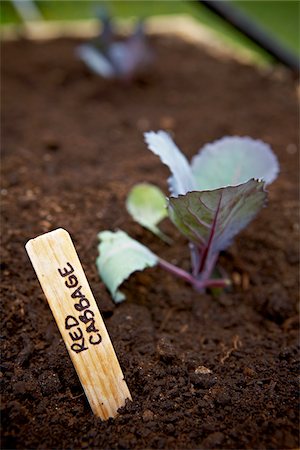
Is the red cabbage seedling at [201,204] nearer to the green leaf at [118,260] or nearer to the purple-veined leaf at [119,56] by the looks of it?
the green leaf at [118,260]

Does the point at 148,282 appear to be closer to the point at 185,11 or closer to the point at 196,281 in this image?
the point at 196,281

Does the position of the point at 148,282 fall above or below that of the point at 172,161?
below

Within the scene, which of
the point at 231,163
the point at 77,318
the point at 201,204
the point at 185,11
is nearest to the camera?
the point at 77,318

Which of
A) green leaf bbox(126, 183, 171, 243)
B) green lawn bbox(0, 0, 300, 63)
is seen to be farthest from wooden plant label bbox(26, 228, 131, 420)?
green lawn bbox(0, 0, 300, 63)

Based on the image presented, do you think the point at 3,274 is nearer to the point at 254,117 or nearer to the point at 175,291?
the point at 175,291

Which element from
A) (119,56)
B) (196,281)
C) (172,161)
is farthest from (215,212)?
(119,56)

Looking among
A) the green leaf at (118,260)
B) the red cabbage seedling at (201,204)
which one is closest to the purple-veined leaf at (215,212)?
the red cabbage seedling at (201,204)

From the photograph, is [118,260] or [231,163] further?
[231,163]
